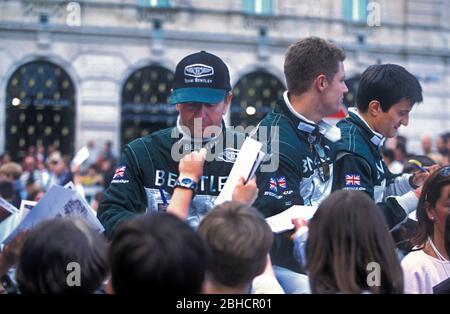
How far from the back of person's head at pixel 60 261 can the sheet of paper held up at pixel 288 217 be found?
0.84 metres

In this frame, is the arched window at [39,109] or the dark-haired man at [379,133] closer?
the dark-haired man at [379,133]

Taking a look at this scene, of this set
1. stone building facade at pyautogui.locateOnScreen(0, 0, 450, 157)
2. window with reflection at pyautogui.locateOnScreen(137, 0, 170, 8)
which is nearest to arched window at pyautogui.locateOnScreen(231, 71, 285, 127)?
stone building facade at pyautogui.locateOnScreen(0, 0, 450, 157)

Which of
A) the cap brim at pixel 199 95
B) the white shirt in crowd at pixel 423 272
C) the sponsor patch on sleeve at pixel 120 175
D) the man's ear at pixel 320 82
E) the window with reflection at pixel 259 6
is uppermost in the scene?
the window with reflection at pixel 259 6

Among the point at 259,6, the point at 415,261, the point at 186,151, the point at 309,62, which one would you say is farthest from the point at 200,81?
the point at 259,6

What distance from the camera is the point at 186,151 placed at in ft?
11.8

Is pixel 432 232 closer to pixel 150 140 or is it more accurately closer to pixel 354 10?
pixel 150 140

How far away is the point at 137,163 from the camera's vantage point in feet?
11.6

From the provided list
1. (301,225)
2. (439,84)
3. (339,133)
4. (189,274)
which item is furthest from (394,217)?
(439,84)

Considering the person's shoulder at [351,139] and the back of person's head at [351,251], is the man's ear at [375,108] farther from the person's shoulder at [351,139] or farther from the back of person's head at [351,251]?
the back of person's head at [351,251]

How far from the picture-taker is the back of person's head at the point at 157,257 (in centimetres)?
231

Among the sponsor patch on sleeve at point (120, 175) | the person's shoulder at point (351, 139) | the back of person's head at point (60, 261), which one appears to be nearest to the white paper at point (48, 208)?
the sponsor patch on sleeve at point (120, 175)

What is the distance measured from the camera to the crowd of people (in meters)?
2.50

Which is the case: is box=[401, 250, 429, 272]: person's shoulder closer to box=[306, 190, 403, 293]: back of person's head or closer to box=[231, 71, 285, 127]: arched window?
box=[306, 190, 403, 293]: back of person's head

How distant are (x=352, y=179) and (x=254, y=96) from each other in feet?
42.9
